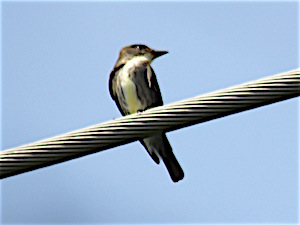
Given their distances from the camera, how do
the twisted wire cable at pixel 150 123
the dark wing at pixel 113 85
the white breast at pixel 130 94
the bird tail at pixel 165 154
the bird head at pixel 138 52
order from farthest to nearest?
1. the bird head at pixel 138 52
2. the dark wing at pixel 113 85
3. the white breast at pixel 130 94
4. the bird tail at pixel 165 154
5. the twisted wire cable at pixel 150 123

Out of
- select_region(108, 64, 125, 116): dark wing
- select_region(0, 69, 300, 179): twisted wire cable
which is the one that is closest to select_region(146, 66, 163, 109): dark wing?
select_region(108, 64, 125, 116): dark wing

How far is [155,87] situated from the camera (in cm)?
769

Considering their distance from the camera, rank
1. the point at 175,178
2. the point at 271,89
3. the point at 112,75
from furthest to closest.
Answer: the point at 112,75 → the point at 175,178 → the point at 271,89

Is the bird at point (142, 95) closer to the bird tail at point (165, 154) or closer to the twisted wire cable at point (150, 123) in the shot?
the bird tail at point (165, 154)

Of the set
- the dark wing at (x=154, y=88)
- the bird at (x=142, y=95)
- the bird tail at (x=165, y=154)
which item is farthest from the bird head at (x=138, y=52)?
the bird tail at (x=165, y=154)

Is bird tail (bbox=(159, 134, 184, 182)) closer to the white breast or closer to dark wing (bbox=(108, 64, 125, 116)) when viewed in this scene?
the white breast

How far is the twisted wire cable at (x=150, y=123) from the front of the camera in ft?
14.2

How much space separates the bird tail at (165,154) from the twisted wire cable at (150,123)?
273 centimetres

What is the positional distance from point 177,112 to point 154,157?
3.14 m

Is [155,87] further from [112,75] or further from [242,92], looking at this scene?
[242,92]

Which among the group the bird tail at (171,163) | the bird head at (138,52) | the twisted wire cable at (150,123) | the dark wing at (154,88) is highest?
the bird head at (138,52)

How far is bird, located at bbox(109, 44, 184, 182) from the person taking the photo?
7.37m

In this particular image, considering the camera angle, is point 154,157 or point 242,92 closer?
point 242,92

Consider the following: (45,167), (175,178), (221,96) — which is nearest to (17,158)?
(45,167)
